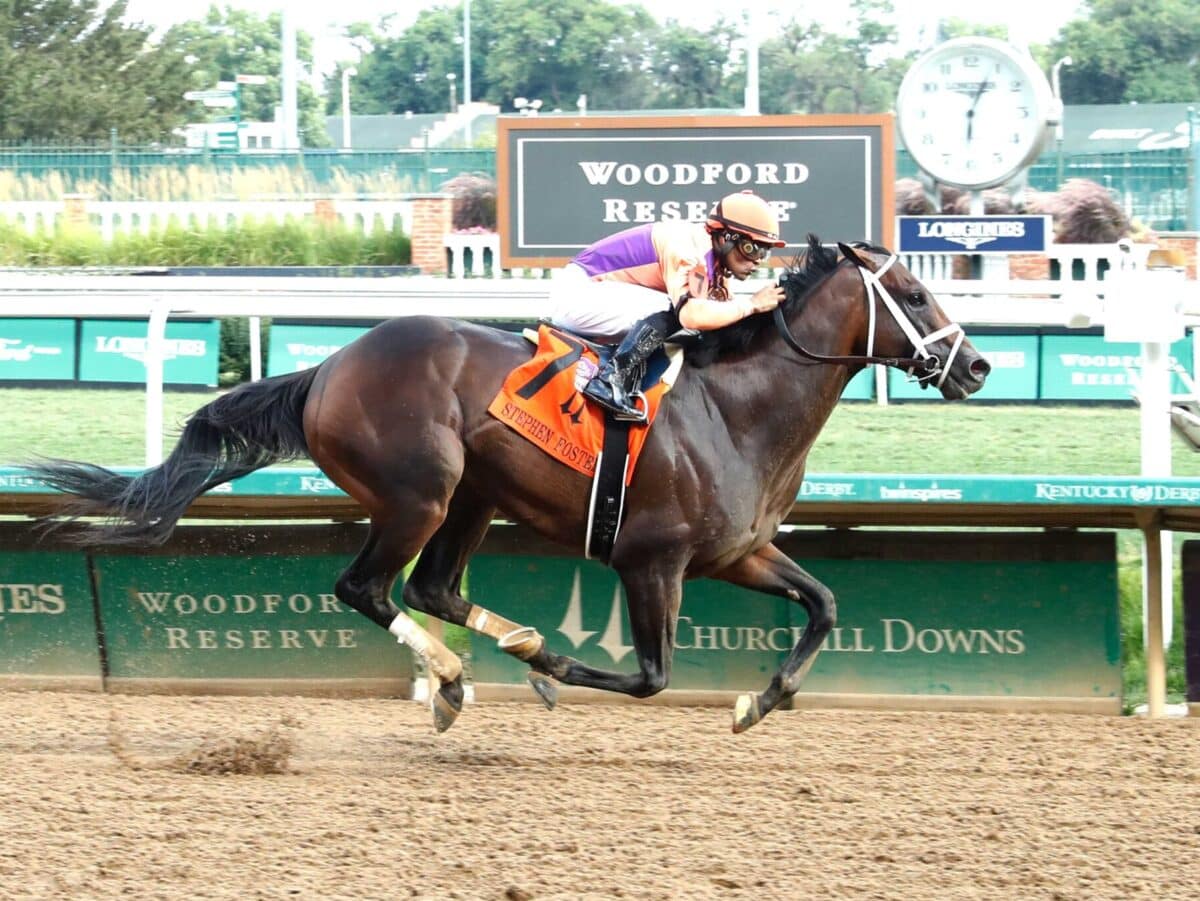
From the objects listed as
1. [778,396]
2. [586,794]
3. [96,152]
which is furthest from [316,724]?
[96,152]

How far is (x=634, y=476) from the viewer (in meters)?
5.21

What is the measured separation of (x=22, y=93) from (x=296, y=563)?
32792mm

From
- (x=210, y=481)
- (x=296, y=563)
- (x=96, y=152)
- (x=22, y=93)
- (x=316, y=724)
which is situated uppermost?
(x=22, y=93)

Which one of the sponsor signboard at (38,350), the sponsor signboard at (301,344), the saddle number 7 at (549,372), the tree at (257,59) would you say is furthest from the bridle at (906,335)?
the tree at (257,59)

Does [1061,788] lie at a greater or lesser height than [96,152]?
lesser

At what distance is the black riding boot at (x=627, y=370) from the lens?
202 inches

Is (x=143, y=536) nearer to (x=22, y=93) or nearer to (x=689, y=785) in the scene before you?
(x=689, y=785)

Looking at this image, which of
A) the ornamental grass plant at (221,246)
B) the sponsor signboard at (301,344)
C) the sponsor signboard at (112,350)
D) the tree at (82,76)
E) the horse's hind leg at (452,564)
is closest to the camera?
the horse's hind leg at (452,564)

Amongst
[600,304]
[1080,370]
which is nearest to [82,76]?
[1080,370]

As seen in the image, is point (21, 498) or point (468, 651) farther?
point (468, 651)

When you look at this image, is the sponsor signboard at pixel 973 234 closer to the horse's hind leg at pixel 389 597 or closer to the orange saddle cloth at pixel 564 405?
the orange saddle cloth at pixel 564 405

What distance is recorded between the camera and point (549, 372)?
526cm

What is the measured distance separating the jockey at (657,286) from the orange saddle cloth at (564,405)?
0.21 feet

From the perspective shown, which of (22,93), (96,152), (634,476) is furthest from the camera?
(22,93)
